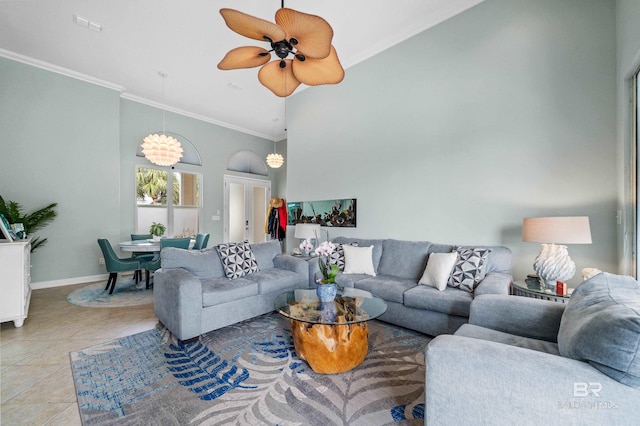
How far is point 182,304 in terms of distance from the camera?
2.47 m

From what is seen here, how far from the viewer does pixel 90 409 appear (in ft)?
5.49

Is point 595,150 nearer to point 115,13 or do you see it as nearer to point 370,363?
point 370,363

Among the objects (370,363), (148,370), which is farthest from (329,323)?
(148,370)

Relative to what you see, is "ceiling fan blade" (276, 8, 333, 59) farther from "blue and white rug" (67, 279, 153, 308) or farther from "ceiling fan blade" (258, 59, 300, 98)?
"blue and white rug" (67, 279, 153, 308)

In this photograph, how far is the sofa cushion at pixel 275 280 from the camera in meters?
3.11

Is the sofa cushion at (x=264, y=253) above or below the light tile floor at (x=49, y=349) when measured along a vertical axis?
above

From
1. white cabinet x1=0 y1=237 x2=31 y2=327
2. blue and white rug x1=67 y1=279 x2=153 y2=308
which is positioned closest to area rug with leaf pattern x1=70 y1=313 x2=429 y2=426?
white cabinet x1=0 y1=237 x2=31 y2=327

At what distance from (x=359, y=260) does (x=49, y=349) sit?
3195 mm

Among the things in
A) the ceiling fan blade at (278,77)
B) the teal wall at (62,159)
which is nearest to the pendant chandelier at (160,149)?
the teal wall at (62,159)

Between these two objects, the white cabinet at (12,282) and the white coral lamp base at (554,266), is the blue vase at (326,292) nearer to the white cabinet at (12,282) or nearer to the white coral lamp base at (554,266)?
the white coral lamp base at (554,266)

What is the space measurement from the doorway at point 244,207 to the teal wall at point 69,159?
2.11 m

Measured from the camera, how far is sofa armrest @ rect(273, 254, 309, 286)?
11.6 ft

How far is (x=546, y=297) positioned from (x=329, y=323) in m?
1.77

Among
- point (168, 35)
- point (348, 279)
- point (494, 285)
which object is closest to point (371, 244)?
point (348, 279)
